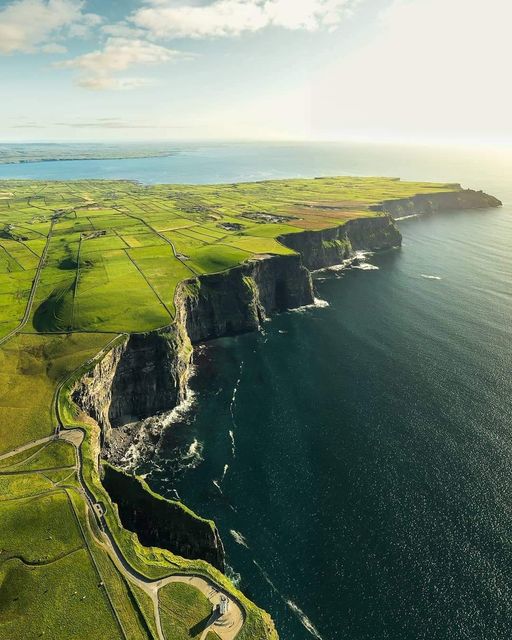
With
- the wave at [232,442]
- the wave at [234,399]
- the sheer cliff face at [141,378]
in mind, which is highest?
the sheer cliff face at [141,378]

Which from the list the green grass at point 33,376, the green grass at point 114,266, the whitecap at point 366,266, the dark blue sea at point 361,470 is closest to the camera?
the dark blue sea at point 361,470

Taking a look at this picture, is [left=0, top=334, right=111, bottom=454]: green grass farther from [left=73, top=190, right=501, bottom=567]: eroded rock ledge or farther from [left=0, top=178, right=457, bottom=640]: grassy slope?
[left=73, top=190, right=501, bottom=567]: eroded rock ledge

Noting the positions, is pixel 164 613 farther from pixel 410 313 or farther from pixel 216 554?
pixel 410 313

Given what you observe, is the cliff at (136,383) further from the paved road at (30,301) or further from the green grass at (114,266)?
the paved road at (30,301)

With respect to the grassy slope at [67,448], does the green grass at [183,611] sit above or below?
below

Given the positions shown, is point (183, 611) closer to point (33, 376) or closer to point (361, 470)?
point (361, 470)

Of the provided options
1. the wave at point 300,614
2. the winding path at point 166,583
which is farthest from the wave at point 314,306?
the winding path at point 166,583

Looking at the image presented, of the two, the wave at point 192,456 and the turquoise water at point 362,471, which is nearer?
the turquoise water at point 362,471
